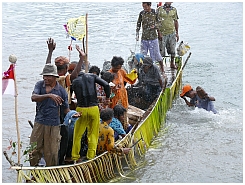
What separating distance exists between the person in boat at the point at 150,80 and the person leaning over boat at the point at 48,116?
341 cm

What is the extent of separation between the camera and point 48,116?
6.71 m

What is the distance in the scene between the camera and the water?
8914 millimetres

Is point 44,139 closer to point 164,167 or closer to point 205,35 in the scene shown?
point 164,167

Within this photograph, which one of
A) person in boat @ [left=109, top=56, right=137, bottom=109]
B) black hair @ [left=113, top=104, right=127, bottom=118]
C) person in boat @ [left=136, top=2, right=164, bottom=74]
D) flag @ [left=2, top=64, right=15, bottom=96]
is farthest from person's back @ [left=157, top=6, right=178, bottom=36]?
flag @ [left=2, top=64, right=15, bottom=96]

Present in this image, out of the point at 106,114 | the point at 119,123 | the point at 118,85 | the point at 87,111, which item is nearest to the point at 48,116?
the point at 87,111

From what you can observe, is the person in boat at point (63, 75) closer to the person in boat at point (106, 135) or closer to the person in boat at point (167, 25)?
the person in boat at point (106, 135)

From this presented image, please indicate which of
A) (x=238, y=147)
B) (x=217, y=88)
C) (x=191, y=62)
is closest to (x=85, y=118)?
(x=238, y=147)

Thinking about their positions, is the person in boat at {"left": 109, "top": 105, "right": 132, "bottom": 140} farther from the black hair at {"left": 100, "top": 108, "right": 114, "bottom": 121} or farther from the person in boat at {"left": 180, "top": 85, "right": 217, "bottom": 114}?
the person in boat at {"left": 180, "top": 85, "right": 217, "bottom": 114}

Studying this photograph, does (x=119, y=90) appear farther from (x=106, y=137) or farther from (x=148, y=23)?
(x=148, y=23)

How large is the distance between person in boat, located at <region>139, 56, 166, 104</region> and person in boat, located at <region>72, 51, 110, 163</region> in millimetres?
3106

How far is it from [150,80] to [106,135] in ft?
10.7

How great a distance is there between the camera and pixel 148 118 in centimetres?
894

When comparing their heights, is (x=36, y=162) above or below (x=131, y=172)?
above

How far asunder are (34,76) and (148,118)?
710 cm
